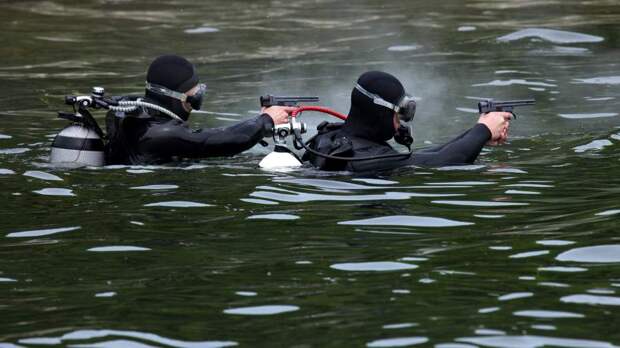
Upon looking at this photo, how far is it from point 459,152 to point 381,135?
57 centimetres

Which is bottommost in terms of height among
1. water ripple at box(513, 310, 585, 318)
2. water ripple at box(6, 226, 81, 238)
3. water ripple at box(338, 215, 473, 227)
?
water ripple at box(6, 226, 81, 238)

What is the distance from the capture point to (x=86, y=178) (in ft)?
30.2

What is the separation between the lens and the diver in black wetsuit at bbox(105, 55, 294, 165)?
9.45 metres

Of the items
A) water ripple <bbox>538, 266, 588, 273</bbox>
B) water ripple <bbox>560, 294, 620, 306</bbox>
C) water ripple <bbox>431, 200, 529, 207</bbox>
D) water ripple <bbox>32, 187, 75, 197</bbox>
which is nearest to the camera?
water ripple <bbox>560, 294, 620, 306</bbox>

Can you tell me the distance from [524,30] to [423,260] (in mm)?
11958

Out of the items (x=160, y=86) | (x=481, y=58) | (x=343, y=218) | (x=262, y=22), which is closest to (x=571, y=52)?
(x=481, y=58)

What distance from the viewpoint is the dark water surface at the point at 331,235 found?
212 inches

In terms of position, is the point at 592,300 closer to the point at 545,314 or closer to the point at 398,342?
the point at 545,314

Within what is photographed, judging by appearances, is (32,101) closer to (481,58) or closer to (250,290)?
(481,58)

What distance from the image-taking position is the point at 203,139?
9445 millimetres

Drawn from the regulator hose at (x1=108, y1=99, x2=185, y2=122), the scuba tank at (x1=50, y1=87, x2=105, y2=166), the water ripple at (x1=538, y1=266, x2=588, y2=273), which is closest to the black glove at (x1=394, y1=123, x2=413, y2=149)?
the regulator hose at (x1=108, y1=99, x2=185, y2=122)

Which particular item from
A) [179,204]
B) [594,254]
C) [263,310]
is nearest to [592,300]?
[594,254]

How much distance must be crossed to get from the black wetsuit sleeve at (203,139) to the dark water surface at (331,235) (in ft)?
0.50

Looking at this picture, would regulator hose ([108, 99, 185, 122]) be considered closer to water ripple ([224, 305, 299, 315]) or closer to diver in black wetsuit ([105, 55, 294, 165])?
diver in black wetsuit ([105, 55, 294, 165])
